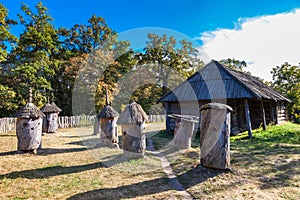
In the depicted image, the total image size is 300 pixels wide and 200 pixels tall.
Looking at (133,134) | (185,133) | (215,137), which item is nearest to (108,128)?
(133,134)

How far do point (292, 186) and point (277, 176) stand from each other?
555 mm

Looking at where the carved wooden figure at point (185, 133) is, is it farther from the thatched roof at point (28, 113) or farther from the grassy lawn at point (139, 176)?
the thatched roof at point (28, 113)

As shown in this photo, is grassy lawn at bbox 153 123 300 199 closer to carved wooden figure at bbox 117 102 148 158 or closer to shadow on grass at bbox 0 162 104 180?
carved wooden figure at bbox 117 102 148 158

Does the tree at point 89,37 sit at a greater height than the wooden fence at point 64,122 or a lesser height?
greater

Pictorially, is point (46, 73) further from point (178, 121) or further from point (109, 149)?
point (178, 121)

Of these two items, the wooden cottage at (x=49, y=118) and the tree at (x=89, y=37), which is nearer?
the wooden cottage at (x=49, y=118)

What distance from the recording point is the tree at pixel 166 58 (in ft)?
90.3

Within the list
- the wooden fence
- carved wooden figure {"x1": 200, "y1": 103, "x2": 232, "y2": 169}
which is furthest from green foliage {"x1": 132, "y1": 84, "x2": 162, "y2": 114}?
carved wooden figure {"x1": 200, "y1": 103, "x2": 232, "y2": 169}

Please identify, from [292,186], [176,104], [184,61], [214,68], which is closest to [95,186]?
[292,186]

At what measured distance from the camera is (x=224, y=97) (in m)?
11.2

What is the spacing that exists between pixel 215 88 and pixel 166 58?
55.7 ft

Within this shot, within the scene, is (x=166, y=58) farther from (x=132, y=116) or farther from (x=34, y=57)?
(x=132, y=116)

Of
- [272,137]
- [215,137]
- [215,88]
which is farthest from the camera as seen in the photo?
[215,88]

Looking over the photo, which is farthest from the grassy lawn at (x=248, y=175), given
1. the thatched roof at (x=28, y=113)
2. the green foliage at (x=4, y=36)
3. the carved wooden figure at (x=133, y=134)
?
the green foliage at (x=4, y=36)
